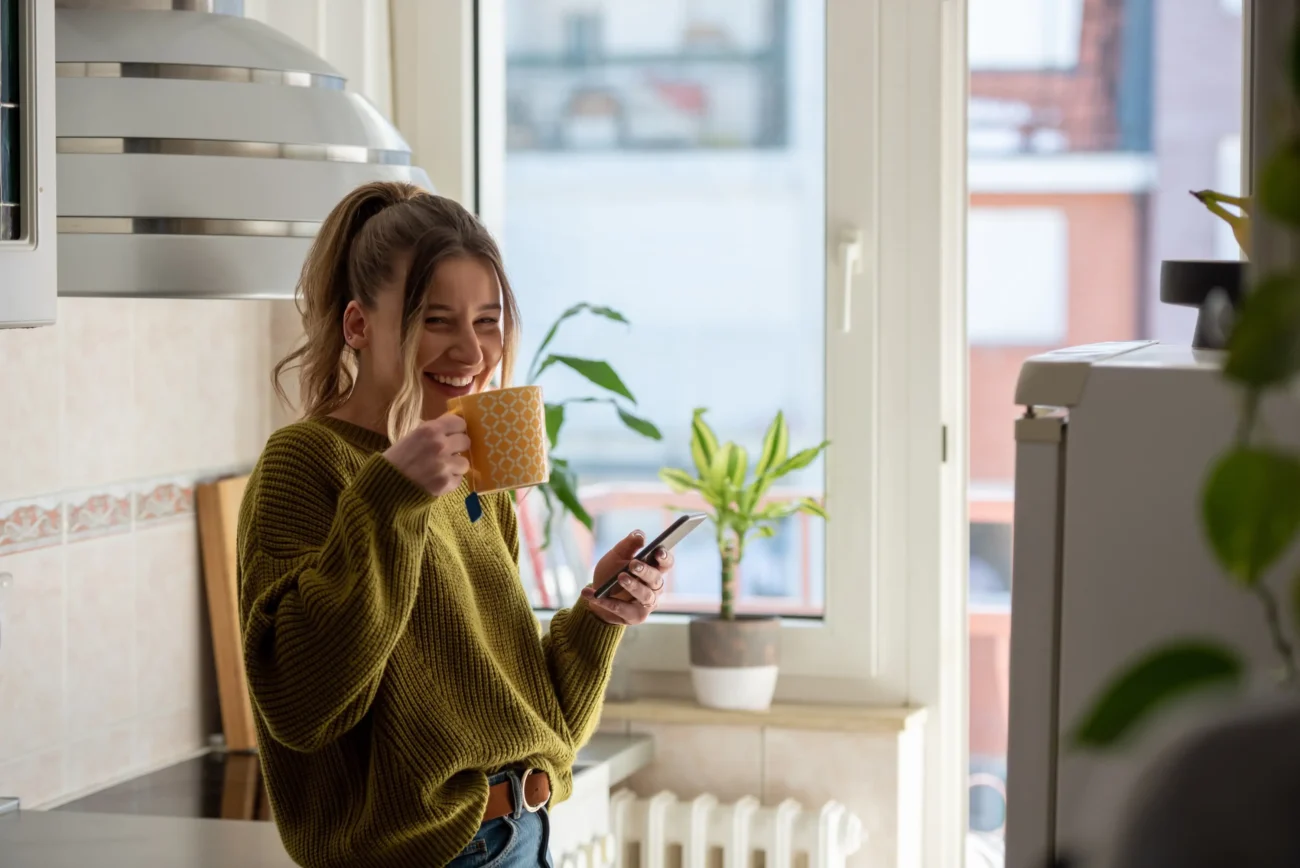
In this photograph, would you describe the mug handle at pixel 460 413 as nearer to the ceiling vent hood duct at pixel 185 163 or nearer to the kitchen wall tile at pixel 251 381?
the ceiling vent hood duct at pixel 185 163

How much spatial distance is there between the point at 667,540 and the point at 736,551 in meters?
0.90

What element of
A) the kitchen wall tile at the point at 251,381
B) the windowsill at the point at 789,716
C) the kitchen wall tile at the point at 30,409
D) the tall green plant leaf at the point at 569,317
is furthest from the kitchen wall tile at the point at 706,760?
the kitchen wall tile at the point at 30,409

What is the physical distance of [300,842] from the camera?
1363 millimetres

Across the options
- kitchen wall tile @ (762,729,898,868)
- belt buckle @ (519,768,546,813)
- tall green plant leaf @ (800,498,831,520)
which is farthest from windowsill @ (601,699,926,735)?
belt buckle @ (519,768,546,813)

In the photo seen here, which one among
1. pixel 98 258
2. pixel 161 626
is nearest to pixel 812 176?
pixel 161 626

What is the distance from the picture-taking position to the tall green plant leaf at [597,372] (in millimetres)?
2297

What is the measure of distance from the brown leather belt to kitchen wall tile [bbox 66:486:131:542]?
843mm

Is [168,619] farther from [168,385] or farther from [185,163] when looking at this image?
[185,163]

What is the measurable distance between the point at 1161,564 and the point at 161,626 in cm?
159

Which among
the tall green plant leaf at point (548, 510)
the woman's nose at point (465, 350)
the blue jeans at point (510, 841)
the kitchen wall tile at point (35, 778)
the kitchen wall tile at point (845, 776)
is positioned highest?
the woman's nose at point (465, 350)

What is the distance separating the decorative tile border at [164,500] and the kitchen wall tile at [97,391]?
43 millimetres

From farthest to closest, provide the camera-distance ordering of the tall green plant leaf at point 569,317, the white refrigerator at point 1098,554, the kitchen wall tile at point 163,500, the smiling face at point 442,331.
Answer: the tall green plant leaf at point 569,317 → the kitchen wall tile at point 163,500 → the smiling face at point 442,331 → the white refrigerator at point 1098,554

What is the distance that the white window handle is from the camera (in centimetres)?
234

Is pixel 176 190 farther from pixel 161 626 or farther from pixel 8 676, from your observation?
pixel 161 626
